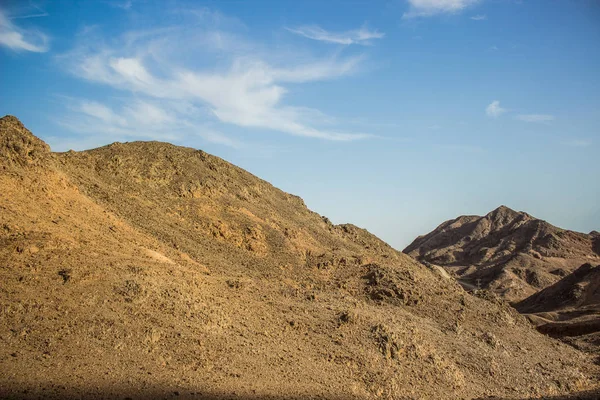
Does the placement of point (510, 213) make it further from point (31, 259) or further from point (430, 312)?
point (31, 259)

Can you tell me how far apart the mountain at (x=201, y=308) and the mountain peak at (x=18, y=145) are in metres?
0.07

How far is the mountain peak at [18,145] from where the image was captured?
48.8 ft

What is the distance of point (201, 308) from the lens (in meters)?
12.1

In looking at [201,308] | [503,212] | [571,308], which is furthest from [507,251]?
[201,308]

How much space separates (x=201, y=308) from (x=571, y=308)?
36.1m

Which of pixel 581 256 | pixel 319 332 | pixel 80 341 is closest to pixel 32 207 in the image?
pixel 80 341

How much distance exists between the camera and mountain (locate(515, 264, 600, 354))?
95.3 feet

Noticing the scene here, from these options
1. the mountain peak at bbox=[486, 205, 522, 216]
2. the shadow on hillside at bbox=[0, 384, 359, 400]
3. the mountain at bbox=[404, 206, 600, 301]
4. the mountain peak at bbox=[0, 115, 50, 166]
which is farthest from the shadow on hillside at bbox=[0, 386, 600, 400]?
the mountain peak at bbox=[486, 205, 522, 216]

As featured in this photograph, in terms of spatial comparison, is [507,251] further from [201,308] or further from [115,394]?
[115,394]

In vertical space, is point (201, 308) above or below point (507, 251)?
below

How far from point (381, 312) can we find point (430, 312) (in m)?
3.04

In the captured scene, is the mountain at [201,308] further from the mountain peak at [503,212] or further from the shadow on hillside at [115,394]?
the mountain peak at [503,212]

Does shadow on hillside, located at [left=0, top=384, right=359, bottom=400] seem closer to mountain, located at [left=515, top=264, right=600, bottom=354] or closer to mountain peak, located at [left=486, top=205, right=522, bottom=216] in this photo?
mountain, located at [left=515, top=264, right=600, bottom=354]

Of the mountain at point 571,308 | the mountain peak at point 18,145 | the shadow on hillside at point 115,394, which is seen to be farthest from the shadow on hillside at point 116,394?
the mountain at point 571,308
